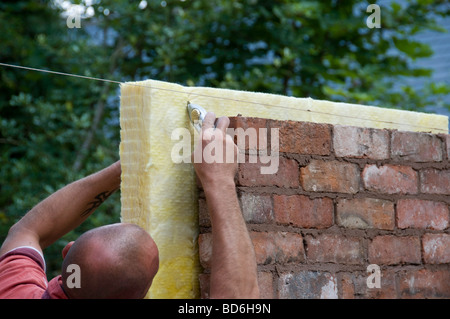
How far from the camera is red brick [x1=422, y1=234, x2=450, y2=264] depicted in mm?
2154

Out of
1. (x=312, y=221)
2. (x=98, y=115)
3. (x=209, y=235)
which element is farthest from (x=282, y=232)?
(x=98, y=115)

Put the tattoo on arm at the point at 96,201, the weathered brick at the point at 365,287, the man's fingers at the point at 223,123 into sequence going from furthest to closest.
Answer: the tattoo on arm at the point at 96,201, the weathered brick at the point at 365,287, the man's fingers at the point at 223,123

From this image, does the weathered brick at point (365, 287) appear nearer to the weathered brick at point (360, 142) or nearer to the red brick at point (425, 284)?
the red brick at point (425, 284)

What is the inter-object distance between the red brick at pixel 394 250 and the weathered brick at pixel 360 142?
302mm

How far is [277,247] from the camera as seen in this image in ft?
6.07

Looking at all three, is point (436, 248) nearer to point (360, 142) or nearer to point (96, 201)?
Result: point (360, 142)

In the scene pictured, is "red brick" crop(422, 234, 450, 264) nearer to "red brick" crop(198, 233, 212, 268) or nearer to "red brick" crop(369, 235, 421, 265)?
"red brick" crop(369, 235, 421, 265)

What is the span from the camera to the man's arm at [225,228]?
1.57 metres

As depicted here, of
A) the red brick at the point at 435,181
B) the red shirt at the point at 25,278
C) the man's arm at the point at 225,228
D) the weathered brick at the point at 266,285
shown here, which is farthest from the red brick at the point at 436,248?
the red shirt at the point at 25,278

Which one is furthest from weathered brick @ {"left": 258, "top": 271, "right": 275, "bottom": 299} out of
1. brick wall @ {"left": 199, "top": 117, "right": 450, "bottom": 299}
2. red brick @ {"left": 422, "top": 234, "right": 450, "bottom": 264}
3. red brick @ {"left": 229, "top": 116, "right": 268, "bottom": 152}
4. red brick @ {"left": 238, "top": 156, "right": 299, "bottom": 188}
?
red brick @ {"left": 422, "top": 234, "right": 450, "bottom": 264}

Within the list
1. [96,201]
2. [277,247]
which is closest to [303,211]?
[277,247]

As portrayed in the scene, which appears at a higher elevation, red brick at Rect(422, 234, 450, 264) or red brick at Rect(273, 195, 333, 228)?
red brick at Rect(273, 195, 333, 228)

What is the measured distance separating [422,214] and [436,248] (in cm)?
14
